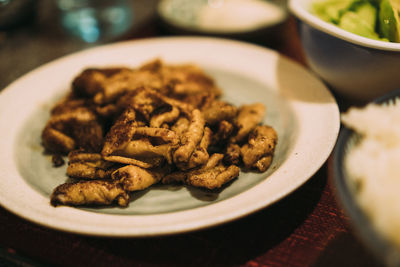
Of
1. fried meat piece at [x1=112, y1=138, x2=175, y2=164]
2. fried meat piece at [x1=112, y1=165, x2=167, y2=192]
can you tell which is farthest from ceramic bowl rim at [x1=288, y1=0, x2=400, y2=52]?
fried meat piece at [x1=112, y1=165, x2=167, y2=192]

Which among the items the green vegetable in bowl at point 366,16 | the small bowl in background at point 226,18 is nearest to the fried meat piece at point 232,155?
the green vegetable in bowl at point 366,16

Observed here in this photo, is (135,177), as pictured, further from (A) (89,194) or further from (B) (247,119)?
(B) (247,119)

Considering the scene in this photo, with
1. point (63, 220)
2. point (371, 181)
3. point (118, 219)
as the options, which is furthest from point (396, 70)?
point (63, 220)

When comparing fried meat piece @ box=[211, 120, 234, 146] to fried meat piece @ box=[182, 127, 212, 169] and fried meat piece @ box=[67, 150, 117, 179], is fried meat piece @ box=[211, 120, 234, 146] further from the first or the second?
fried meat piece @ box=[67, 150, 117, 179]

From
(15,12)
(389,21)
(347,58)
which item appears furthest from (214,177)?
(15,12)

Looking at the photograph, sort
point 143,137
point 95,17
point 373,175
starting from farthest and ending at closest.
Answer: point 95,17 < point 143,137 < point 373,175

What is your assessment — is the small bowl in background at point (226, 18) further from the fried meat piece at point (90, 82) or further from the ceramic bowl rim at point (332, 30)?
the fried meat piece at point (90, 82)
